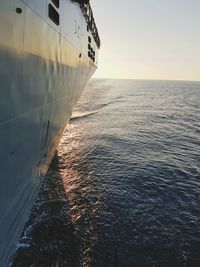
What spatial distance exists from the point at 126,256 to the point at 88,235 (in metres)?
1.25

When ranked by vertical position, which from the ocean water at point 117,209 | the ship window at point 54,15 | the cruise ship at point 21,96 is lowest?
the ocean water at point 117,209

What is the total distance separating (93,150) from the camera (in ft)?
47.4

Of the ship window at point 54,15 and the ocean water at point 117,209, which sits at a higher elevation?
the ship window at point 54,15

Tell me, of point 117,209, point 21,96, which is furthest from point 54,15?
point 117,209

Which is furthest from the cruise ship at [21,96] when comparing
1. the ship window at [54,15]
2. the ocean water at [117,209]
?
the ocean water at [117,209]

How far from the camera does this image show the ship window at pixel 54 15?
256 inches

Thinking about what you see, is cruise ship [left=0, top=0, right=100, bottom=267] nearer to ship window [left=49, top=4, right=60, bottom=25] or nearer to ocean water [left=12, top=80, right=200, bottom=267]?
ship window [left=49, top=4, right=60, bottom=25]

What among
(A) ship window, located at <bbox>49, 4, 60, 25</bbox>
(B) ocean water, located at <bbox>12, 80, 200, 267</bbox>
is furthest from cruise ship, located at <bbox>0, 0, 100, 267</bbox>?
(B) ocean water, located at <bbox>12, 80, 200, 267</bbox>

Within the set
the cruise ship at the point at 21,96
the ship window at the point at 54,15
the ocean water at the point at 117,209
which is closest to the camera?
the cruise ship at the point at 21,96

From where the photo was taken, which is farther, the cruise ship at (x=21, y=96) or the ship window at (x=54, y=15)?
the ship window at (x=54, y=15)

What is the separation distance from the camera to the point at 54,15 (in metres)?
7.00

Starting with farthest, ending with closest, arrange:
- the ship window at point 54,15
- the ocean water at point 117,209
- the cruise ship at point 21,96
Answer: the ocean water at point 117,209, the ship window at point 54,15, the cruise ship at point 21,96

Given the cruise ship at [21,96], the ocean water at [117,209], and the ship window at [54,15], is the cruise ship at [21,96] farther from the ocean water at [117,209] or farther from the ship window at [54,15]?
the ocean water at [117,209]

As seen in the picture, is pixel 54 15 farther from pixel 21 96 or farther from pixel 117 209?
pixel 117 209
